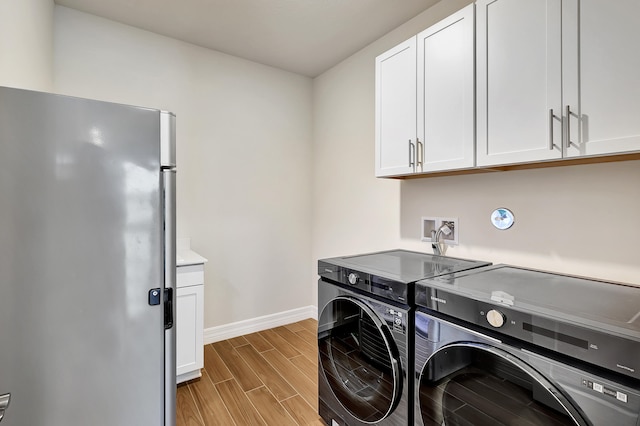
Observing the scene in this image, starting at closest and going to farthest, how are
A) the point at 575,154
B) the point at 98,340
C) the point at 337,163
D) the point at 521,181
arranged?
1. the point at 98,340
2. the point at 575,154
3. the point at 521,181
4. the point at 337,163

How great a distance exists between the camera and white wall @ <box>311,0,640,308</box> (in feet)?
4.47

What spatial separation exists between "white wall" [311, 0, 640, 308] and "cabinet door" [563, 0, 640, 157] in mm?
326

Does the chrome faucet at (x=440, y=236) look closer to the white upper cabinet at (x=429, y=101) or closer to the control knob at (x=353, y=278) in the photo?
the white upper cabinet at (x=429, y=101)

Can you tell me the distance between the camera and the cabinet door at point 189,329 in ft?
6.89

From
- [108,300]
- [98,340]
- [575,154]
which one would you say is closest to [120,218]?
[108,300]

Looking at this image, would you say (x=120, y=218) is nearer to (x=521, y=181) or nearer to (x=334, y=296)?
(x=334, y=296)

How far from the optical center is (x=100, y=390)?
1.02 m

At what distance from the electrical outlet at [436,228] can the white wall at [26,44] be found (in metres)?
2.29

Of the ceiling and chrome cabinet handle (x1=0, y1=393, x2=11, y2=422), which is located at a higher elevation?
the ceiling

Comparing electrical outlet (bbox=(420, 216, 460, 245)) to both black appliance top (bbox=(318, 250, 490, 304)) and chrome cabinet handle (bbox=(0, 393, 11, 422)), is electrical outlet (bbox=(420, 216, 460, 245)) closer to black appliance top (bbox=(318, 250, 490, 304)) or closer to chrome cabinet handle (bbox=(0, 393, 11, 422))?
black appliance top (bbox=(318, 250, 490, 304))

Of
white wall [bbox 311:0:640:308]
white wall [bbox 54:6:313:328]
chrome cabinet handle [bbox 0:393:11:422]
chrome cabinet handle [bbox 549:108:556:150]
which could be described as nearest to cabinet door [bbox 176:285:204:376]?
white wall [bbox 54:6:313:328]

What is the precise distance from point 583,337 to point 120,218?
4.75ft

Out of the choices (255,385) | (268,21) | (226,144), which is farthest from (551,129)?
(226,144)

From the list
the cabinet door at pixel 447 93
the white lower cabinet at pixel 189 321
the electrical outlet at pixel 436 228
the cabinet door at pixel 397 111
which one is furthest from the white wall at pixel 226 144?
the cabinet door at pixel 447 93
